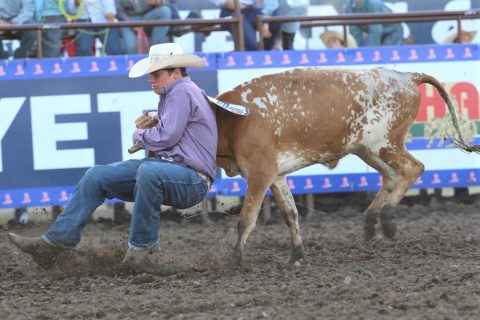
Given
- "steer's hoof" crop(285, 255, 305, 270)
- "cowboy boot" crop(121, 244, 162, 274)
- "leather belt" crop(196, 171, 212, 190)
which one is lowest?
"steer's hoof" crop(285, 255, 305, 270)

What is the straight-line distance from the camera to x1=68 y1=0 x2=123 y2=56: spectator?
10.2m

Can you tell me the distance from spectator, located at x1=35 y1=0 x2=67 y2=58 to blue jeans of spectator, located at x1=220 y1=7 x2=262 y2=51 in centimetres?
174

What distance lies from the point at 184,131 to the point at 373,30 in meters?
Answer: 5.46

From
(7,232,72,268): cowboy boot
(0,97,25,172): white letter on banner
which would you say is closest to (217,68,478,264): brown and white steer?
(7,232,72,268): cowboy boot

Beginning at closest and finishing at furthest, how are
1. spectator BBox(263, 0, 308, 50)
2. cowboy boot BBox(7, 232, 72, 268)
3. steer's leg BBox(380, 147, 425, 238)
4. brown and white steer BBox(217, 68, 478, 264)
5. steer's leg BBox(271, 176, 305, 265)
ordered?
cowboy boot BBox(7, 232, 72, 268) → brown and white steer BBox(217, 68, 478, 264) → steer's leg BBox(271, 176, 305, 265) → steer's leg BBox(380, 147, 425, 238) → spectator BBox(263, 0, 308, 50)

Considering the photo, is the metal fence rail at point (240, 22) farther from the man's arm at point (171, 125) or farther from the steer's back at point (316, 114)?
the man's arm at point (171, 125)

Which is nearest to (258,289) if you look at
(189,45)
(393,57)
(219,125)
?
(219,125)

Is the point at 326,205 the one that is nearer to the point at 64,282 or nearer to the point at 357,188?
the point at 357,188

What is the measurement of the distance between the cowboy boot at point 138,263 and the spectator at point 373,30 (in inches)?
225

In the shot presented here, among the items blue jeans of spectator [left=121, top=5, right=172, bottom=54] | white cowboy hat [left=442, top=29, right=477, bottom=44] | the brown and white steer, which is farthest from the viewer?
white cowboy hat [left=442, top=29, right=477, bottom=44]

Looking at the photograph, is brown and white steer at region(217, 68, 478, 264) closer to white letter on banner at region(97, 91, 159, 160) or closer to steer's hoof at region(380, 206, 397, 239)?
steer's hoof at region(380, 206, 397, 239)

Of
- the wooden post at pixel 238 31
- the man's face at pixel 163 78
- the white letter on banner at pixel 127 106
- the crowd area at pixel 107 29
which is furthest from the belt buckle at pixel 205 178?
the crowd area at pixel 107 29

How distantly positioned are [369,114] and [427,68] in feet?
9.31

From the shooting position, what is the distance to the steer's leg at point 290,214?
6.62 meters
